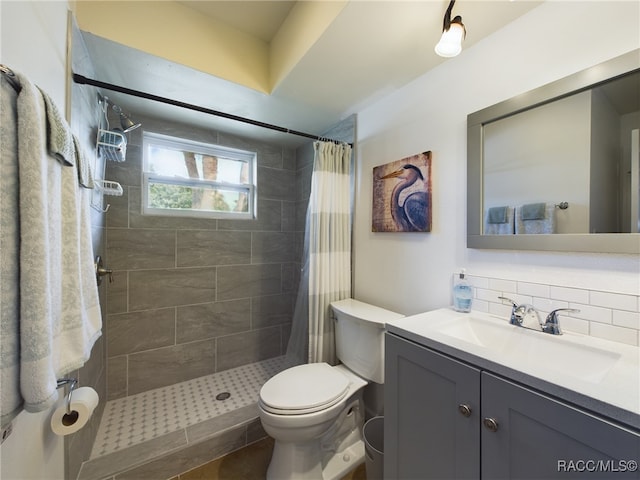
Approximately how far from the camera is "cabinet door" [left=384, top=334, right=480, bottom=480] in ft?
2.53

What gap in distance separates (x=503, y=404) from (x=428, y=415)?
0.27 m

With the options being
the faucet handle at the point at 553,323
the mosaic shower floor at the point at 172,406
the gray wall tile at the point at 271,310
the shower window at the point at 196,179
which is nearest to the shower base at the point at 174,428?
the mosaic shower floor at the point at 172,406

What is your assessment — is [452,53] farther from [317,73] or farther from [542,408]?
[542,408]

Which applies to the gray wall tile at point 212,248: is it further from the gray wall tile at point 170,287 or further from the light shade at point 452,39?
the light shade at point 452,39

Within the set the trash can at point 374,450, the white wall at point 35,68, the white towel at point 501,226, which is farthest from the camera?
the trash can at point 374,450

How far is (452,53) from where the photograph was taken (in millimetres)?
938

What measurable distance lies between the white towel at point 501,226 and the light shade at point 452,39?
0.67 metres

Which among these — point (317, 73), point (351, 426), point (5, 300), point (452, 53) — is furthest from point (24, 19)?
point (351, 426)

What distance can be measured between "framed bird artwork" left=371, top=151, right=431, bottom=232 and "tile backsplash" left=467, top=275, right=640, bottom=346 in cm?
44

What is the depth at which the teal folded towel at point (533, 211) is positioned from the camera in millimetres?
1009

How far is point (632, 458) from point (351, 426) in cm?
126

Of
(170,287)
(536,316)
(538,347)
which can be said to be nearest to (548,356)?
(538,347)

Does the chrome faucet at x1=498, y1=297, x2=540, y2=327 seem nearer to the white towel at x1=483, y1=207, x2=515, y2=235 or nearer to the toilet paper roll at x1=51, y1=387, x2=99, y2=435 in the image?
the white towel at x1=483, y1=207, x2=515, y2=235

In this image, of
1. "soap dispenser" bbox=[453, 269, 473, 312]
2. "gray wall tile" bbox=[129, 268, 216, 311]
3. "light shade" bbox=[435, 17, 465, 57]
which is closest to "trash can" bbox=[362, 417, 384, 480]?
"soap dispenser" bbox=[453, 269, 473, 312]
